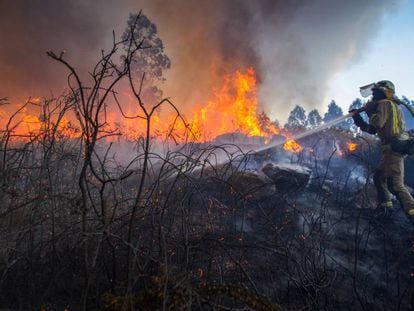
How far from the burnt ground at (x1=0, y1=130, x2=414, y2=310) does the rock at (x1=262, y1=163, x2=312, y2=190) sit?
0.09 ft

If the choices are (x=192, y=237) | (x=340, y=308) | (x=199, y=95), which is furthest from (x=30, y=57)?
(x=340, y=308)

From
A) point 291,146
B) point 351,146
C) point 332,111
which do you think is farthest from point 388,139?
point 332,111

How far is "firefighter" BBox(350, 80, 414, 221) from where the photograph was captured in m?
5.57

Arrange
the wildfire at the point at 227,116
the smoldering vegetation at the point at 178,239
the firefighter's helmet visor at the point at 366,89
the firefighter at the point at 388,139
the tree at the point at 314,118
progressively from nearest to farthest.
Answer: the smoldering vegetation at the point at 178,239 < the firefighter at the point at 388,139 < the firefighter's helmet visor at the point at 366,89 < the wildfire at the point at 227,116 < the tree at the point at 314,118

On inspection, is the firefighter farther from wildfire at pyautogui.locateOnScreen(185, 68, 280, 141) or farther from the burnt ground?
wildfire at pyautogui.locateOnScreen(185, 68, 280, 141)

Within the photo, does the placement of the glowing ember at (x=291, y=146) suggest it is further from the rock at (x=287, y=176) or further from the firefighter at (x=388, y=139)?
the firefighter at (x=388, y=139)

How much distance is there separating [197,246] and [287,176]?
14.7 feet

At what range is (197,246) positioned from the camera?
2.47 meters

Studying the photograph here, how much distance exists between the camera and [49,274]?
2939mm

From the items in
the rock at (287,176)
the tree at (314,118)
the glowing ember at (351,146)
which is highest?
the tree at (314,118)

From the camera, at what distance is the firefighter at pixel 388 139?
557 cm

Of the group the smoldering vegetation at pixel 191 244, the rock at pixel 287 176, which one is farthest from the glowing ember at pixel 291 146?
the rock at pixel 287 176

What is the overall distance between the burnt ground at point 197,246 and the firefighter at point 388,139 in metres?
0.48

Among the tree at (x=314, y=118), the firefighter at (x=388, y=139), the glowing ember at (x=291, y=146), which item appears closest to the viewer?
the firefighter at (x=388, y=139)
